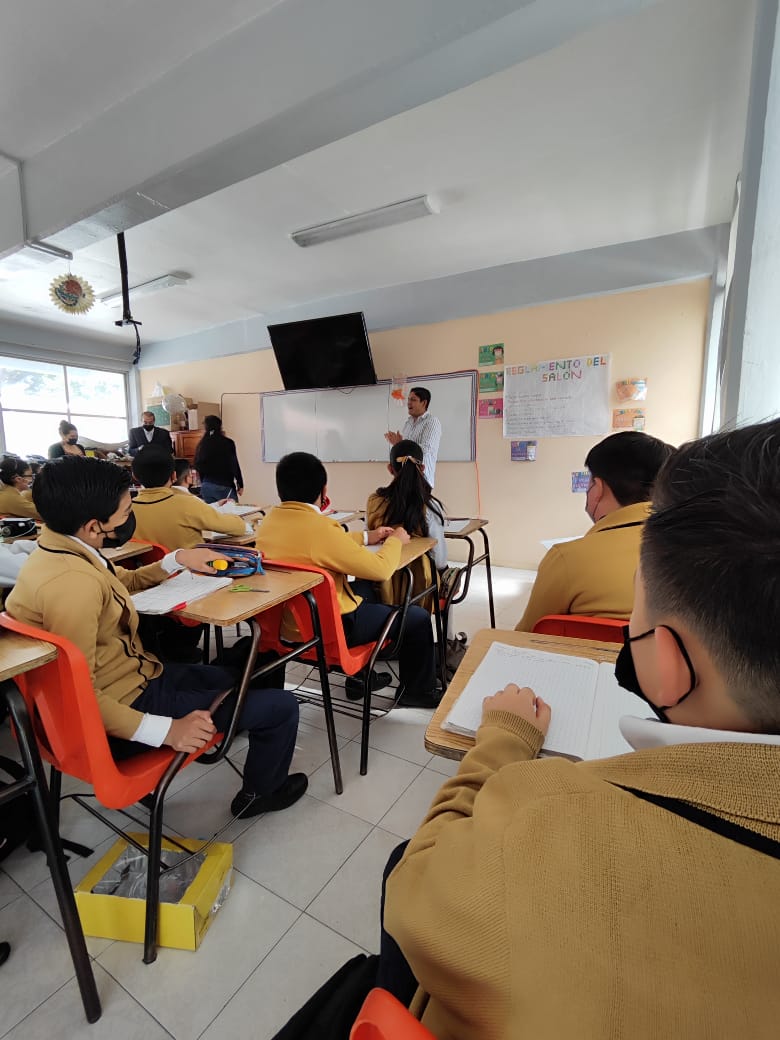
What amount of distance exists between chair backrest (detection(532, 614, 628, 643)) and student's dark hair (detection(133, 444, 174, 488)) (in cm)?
200

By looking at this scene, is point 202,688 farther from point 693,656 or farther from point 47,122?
point 47,122

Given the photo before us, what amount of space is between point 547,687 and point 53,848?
1.05 meters

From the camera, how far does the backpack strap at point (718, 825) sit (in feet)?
1.01

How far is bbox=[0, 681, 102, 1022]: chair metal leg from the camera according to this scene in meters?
0.93

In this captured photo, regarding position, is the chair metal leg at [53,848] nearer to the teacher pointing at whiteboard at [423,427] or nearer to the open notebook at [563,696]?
the open notebook at [563,696]

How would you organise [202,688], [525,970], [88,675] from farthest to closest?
[202,688] → [88,675] → [525,970]

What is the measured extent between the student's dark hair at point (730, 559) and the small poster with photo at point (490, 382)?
167 inches

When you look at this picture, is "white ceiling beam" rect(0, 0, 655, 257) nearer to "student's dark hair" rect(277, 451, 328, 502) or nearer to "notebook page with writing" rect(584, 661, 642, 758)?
"student's dark hair" rect(277, 451, 328, 502)

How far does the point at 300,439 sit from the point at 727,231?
4.45m

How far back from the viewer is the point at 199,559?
1.62m

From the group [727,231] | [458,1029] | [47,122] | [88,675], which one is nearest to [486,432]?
[727,231]

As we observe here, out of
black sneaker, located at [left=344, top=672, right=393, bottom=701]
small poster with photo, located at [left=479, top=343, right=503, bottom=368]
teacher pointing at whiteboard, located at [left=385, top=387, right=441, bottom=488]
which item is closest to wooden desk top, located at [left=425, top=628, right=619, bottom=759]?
black sneaker, located at [left=344, top=672, right=393, bottom=701]

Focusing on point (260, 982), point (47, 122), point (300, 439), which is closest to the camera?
point (260, 982)

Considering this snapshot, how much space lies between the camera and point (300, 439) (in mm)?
5816
